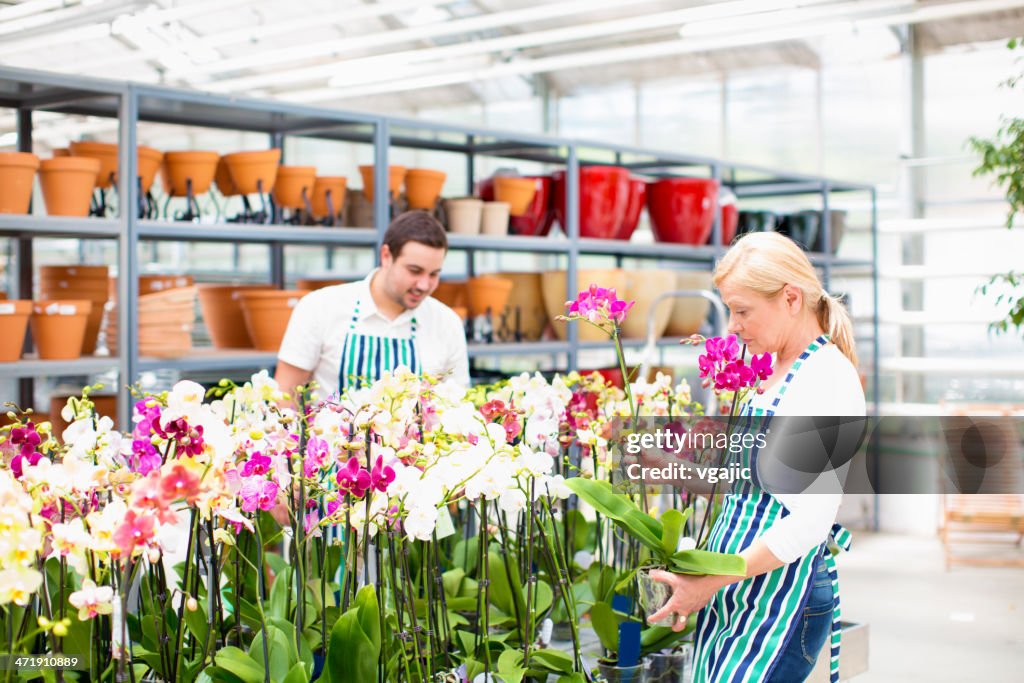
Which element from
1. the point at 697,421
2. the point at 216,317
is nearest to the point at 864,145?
the point at 216,317

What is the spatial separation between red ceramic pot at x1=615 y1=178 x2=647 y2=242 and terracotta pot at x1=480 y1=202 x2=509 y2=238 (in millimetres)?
685

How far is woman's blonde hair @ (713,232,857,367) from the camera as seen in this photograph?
1661 millimetres

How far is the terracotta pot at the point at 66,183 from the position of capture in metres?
3.19

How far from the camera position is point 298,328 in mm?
2820

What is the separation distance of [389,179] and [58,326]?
1.32 metres

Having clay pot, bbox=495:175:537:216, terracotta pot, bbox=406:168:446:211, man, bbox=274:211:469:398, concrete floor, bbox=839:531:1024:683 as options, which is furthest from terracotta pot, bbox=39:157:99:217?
concrete floor, bbox=839:531:1024:683

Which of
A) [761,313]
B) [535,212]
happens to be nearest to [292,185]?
[535,212]

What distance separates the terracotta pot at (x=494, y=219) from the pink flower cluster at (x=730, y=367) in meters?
2.78

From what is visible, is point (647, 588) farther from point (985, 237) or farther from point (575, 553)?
point (985, 237)

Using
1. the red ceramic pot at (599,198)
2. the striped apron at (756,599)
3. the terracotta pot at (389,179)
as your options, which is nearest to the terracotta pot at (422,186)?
the terracotta pot at (389,179)

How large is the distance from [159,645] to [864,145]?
7.08 meters

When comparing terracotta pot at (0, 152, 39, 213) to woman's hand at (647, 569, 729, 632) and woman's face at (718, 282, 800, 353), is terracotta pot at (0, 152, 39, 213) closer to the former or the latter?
woman's face at (718, 282, 800, 353)

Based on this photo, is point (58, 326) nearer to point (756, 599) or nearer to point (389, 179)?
point (389, 179)

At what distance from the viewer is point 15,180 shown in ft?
10.1
